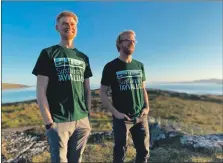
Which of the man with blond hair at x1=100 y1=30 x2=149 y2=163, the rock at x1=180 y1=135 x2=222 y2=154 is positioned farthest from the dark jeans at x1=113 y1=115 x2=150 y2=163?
the rock at x1=180 y1=135 x2=222 y2=154

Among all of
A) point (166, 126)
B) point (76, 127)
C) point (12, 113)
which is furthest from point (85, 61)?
point (12, 113)

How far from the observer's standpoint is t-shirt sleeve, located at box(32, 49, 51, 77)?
82.0 inches

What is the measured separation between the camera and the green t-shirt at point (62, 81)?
2.10m

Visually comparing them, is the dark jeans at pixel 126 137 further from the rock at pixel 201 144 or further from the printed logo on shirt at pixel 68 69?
the rock at pixel 201 144

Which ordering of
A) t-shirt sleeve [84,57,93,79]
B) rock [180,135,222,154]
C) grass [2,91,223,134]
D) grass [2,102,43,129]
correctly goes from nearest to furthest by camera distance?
t-shirt sleeve [84,57,93,79], rock [180,135,222,154], grass [2,102,43,129], grass [2,91,223,134]

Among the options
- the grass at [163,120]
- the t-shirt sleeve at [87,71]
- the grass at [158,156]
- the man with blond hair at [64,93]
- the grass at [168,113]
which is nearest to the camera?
the man with blond hair at [64,93]

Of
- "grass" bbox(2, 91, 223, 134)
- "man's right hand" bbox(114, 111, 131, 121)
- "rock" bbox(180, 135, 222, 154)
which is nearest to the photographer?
"man's right hand" bbox(114, 111, 131, 121)

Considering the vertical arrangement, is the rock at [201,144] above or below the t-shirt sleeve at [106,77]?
below

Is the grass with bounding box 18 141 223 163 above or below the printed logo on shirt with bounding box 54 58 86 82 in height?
below

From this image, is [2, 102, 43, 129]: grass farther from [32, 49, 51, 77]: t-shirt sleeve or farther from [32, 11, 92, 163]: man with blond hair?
[32, 49, 51, 77]: t-shirt sleeve

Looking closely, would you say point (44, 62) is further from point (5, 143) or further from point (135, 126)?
point (5, 143)

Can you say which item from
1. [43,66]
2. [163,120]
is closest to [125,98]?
[43,66]

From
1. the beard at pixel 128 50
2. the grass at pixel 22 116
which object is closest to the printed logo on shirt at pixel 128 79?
the beard at pixel 128 50

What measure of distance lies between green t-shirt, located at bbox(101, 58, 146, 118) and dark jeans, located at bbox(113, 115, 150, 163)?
11cm
